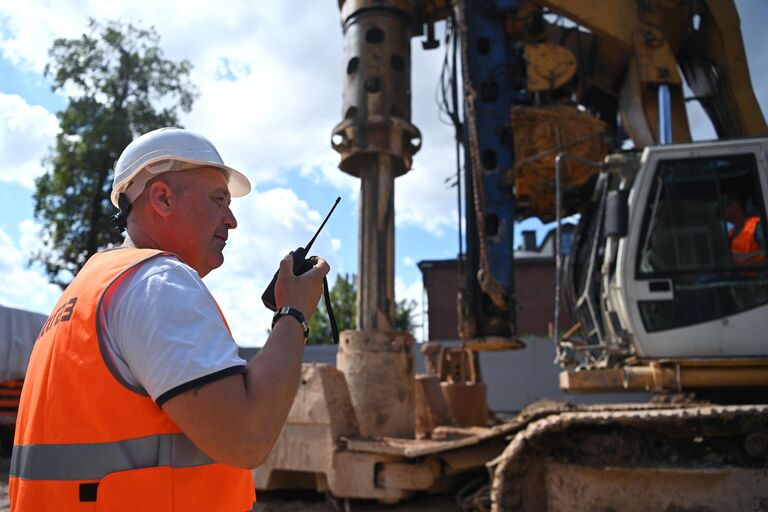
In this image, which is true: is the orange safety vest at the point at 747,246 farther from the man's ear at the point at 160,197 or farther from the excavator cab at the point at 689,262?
the man's ear at the point at 160,197

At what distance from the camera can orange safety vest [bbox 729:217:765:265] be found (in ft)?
15.1

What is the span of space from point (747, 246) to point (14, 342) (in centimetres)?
978

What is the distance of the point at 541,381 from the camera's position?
1855 cm

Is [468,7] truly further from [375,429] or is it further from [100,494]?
[100,494]

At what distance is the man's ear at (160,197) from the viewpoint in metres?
1.65

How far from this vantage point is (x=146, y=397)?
135cm

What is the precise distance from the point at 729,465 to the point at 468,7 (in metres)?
4.90

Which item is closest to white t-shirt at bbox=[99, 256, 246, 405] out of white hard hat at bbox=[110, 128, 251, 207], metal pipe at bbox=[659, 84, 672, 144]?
white hard hat at bbox=[110, 128, 251, 207]

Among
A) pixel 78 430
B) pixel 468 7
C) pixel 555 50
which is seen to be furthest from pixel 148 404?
pixel 468 7

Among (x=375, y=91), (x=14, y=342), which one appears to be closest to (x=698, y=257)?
(x=375, y=91)

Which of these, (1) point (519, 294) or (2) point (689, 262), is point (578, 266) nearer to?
(2) point (689, 262)

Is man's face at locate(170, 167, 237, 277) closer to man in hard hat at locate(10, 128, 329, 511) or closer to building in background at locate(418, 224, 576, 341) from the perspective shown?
man in hard hat at locate(10, 128, 329, 511)

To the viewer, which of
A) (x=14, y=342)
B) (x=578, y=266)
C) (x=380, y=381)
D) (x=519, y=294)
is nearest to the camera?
(x=380, y=381)

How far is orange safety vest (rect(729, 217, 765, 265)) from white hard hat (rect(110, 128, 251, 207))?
13.1 feet
